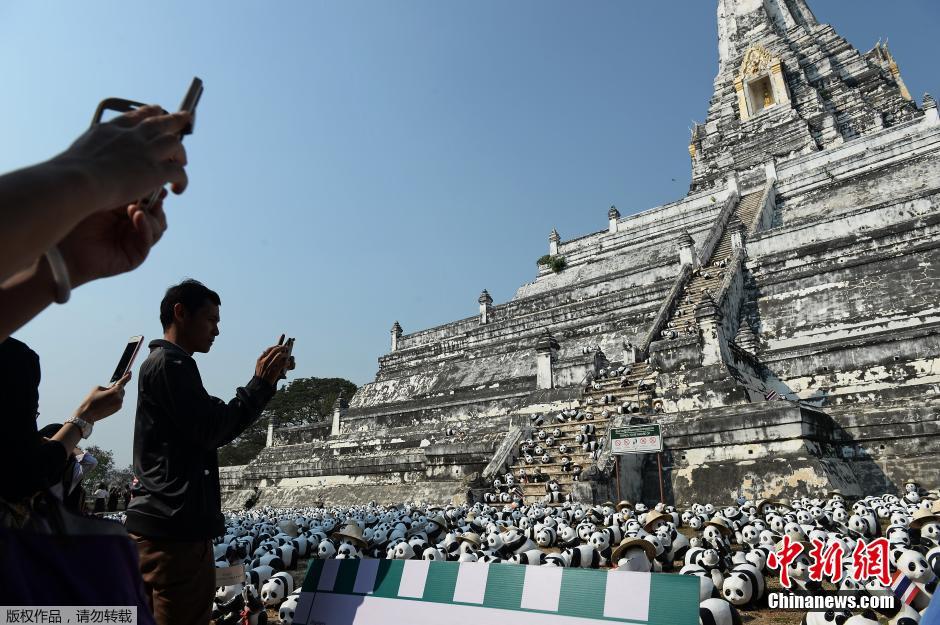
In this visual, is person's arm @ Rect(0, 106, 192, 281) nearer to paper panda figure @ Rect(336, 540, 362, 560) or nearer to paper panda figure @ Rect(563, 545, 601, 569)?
paper panda figure @ Rect(563, 545, 601, 569)

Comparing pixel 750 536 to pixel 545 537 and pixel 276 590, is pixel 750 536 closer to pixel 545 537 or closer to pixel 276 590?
pixel 545 537

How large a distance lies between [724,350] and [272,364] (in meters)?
12.3

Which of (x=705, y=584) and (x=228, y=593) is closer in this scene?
(x=705, y=584)

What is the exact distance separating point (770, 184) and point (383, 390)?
20137mm

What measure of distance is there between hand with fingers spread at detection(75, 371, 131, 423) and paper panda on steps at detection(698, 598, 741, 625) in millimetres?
3767

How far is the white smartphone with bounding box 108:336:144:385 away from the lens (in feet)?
10.0

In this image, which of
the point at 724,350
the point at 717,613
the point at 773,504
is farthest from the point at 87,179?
the point at 724,350

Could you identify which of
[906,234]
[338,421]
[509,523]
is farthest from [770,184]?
[509,523]

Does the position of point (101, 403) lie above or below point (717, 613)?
above

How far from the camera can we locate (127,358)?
313 centimetres

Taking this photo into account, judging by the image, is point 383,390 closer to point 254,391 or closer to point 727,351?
point 727,351

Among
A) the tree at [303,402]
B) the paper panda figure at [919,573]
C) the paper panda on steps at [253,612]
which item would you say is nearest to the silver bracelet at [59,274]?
the paper panda on steps at [253,612]

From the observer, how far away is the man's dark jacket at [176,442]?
2.69m

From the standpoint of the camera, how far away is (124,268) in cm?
148
